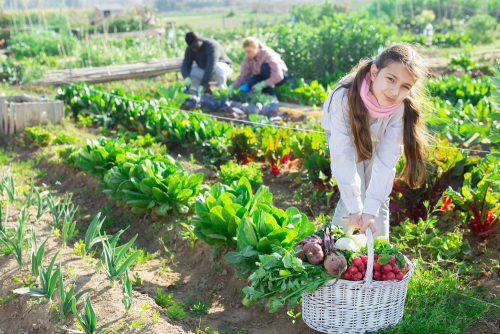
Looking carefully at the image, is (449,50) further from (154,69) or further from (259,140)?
(259,140)

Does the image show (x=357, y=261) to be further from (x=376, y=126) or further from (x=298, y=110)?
(x=298, y=110)

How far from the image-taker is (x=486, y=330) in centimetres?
370

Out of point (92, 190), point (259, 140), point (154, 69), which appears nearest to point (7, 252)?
point (92, 190)

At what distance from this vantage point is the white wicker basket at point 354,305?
3.43 meters

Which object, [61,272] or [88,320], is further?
[61,272]

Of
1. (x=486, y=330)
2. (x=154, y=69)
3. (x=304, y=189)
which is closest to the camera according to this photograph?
(x=486, y=330)

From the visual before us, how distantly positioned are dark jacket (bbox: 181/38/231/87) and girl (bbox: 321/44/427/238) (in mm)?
5961

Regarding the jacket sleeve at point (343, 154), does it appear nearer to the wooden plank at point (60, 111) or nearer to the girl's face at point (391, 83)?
the girl's face at point (391, 83)

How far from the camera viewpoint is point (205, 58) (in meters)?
10.1

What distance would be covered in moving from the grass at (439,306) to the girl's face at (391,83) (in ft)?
3.80

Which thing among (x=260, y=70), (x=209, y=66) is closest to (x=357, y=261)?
(x=260, y=70)

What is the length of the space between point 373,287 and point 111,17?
69.6 ft

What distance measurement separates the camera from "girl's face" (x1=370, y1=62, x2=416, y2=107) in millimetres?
3461

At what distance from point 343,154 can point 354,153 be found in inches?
5.6
